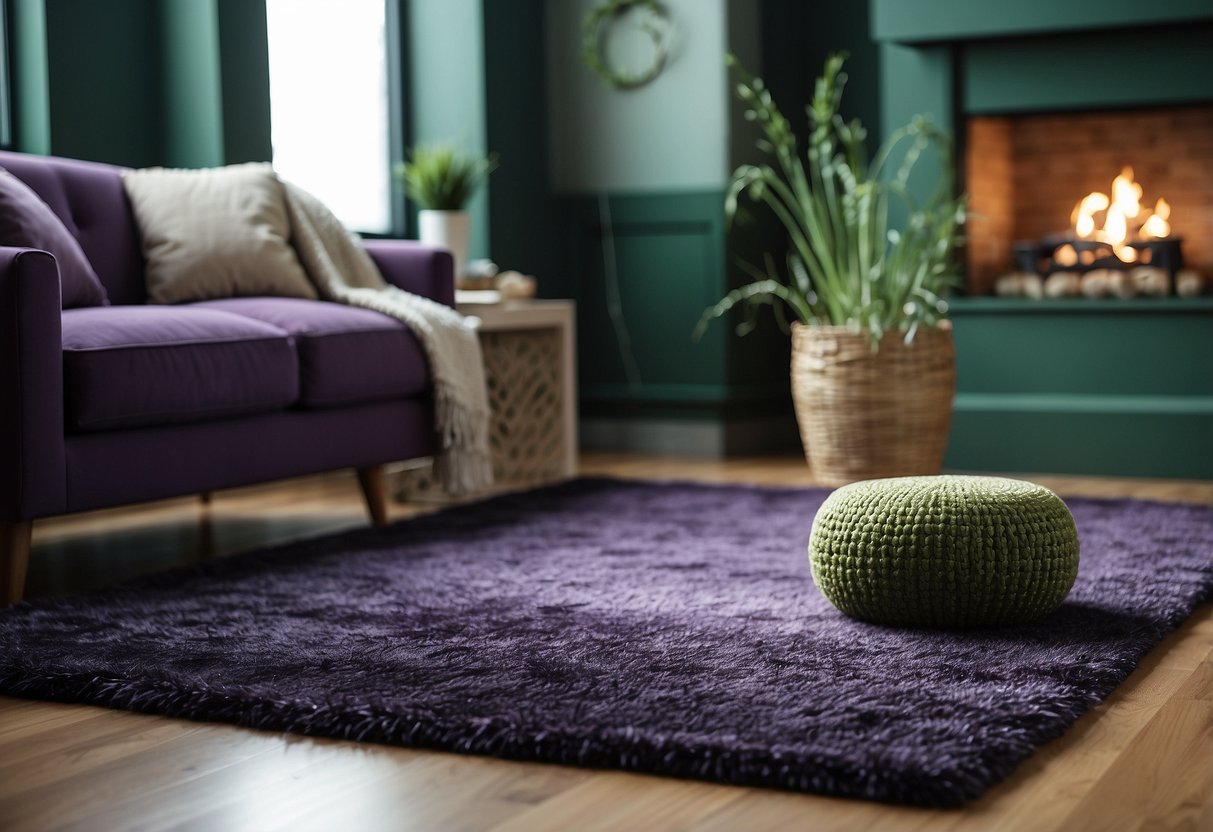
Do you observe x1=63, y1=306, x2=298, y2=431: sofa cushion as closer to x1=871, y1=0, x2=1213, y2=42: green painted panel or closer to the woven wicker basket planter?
the woven wicker basket planter

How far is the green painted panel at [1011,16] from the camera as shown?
4.15 meters

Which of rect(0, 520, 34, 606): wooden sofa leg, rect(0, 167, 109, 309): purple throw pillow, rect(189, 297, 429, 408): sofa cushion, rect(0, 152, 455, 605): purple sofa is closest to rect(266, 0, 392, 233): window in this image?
rect(0, 152, 455, 605): purple sofa

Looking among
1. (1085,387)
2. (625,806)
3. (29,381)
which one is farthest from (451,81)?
(625,806)

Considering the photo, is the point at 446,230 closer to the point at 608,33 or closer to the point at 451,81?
the point at 451,81

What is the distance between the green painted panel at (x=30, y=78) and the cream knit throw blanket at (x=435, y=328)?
28.2 inches

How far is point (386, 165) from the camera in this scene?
5.11 m

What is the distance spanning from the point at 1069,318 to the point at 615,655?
8.89 feet

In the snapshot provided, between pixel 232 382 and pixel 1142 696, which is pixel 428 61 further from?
pixel 1142 696

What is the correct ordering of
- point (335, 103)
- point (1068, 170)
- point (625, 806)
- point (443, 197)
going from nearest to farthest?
1. point (625, 806)
2. point (443, 197)
3. point (1068, 170)
4. point (335, 103)

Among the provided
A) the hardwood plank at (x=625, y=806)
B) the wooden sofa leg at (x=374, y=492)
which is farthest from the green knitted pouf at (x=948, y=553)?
the wooden sofa leg at (x=374, y=492)

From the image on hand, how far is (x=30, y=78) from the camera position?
3.87 m

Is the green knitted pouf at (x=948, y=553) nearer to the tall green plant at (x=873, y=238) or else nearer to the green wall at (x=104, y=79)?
the tall green plant at (x=873, y=238)

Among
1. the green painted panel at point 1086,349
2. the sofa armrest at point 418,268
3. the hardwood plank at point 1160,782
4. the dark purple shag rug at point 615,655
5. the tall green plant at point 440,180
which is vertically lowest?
the hardwood plank at point 1160,782

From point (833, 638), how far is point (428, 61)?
3439mm
